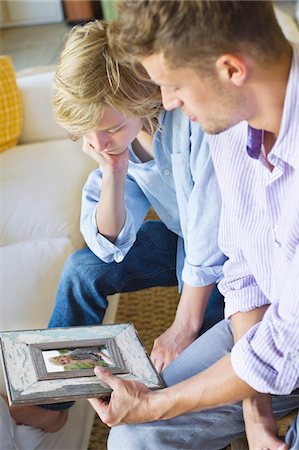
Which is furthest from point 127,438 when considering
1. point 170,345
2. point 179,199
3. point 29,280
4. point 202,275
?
point 29,280

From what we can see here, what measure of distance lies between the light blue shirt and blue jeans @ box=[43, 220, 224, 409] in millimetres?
32

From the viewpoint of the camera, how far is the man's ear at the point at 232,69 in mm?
988

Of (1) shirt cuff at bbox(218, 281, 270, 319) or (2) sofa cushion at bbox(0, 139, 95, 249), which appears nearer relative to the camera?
(1) shirt cuff at bbox(218, 281, 270, 319)

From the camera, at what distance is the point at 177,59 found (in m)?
1.01

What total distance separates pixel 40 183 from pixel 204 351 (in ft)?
3.76

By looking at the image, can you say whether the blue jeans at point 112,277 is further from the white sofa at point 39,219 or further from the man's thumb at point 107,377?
the man's thumb at point 107,377

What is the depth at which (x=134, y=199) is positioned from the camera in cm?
166

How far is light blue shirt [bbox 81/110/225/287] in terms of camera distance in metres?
1.44

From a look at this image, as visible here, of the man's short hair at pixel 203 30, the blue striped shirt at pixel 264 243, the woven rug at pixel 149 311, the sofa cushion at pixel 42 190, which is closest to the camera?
the man's short hair at pixel 203 30

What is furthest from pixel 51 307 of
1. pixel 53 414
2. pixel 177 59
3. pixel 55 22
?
pixel 55 22

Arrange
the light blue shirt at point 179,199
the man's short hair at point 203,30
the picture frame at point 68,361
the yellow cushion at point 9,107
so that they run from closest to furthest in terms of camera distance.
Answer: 1. the man's short hair at point 203,30
2. the picture frame at point 68,361
3. the light blue shirt at point 179,199
4. the yellow cushion at point 9,107

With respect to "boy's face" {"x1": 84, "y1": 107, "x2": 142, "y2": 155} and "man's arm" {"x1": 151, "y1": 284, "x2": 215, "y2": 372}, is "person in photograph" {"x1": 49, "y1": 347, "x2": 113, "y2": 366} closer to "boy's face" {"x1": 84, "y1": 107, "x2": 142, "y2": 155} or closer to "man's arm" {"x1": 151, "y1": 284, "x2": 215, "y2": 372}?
"man's arm" {"x1": 151, "y1": 284, "x2": 215, "y2": 372}

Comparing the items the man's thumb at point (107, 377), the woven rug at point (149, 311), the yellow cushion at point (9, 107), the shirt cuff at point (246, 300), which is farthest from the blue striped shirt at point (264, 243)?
the yellow cushion at point (9, 107)

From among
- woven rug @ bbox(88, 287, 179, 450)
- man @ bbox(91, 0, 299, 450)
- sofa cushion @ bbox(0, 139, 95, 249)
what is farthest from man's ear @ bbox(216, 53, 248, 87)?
woven rug @ bbox(88, 287, 179, 450)
